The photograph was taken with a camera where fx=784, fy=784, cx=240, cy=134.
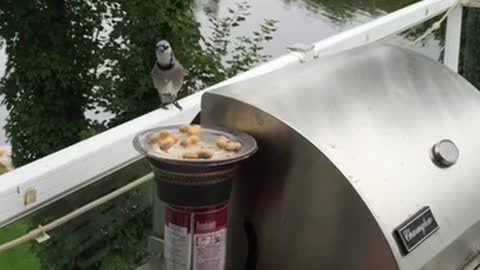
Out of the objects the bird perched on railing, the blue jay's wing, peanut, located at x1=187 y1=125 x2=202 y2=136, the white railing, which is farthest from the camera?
the bird perched on railing

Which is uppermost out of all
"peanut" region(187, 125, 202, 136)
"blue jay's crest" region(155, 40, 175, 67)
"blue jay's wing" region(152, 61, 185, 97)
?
"peanut" region(187, 125, 202, 136)

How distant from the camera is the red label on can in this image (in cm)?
111

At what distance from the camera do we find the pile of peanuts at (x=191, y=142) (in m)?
1.09

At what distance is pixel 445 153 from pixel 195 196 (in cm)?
43

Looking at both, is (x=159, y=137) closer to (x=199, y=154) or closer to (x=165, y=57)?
(x=199, y=154)

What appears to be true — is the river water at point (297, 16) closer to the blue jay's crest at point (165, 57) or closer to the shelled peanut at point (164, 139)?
the blue jay's crest at point (165, 57)

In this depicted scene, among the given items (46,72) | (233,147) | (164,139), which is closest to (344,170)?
(233,147)

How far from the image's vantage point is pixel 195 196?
1.09 m

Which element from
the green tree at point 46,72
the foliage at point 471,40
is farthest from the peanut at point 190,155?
the green tree at point 46,72

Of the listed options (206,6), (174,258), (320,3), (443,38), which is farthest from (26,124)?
(174,258)

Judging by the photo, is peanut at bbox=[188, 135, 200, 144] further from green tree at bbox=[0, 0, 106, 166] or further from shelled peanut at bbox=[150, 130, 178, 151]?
green tree at bbox=[0, 0, 106, 166]

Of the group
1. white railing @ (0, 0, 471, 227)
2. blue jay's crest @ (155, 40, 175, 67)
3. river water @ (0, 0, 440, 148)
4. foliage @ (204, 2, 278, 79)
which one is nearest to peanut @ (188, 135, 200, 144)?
white railing @ (0, 0, 471, 227)

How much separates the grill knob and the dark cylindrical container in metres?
0.32

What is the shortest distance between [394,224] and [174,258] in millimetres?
318
